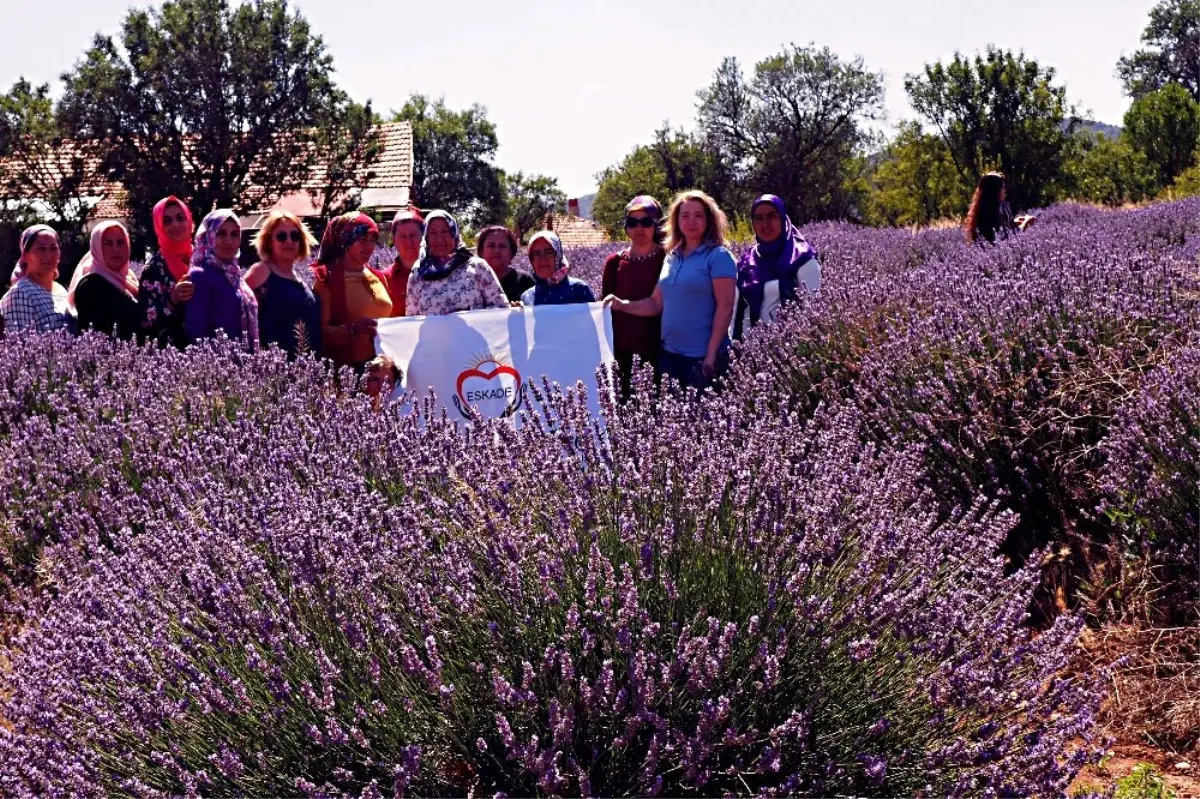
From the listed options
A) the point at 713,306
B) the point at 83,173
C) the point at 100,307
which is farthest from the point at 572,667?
the point at 83,173

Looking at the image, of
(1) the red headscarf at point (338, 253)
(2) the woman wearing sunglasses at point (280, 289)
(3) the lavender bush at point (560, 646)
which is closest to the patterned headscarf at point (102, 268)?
(2) the woman wearing sunglasses at point (280, 289)

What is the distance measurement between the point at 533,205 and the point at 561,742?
62.0 meters

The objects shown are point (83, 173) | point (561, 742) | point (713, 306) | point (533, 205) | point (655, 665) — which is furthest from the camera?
point (533, 205)

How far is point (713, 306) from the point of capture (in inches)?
226

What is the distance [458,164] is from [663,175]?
14987mm

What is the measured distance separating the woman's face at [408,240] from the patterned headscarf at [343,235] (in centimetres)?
42

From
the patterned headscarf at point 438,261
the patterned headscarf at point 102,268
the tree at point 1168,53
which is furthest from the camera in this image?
the tree at point 1168,53

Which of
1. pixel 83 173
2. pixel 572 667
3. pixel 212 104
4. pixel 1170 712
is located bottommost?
pixel 1170 712

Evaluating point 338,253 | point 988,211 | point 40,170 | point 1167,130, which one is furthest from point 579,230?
point 338,253

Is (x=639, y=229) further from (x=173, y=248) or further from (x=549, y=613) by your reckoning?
(x=549, y=613)

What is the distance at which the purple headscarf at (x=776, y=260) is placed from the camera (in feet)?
20.5

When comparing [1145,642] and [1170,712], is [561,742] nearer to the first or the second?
→ [1170,712]

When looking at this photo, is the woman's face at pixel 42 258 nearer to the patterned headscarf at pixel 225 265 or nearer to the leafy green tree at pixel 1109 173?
the patterned headscarf at pixel 225 265

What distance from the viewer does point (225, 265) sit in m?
5.74
